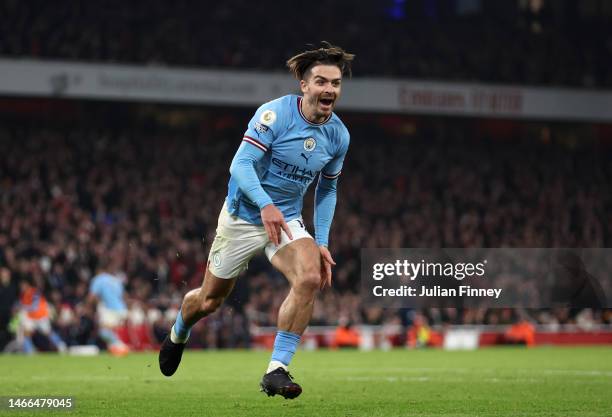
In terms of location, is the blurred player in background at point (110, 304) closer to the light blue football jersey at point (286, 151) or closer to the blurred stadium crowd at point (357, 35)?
the blurred stadium crowd at point (357, 35)

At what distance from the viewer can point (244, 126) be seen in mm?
34562

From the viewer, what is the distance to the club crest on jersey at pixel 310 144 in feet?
25.0

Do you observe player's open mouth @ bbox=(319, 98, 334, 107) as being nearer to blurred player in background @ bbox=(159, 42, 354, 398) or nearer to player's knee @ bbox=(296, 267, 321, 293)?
blurred player in background @ bbox=(159, 42, 354, 398)

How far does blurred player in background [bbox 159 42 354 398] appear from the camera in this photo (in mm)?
7273

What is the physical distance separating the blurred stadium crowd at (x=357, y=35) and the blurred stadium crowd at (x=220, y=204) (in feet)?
8.37

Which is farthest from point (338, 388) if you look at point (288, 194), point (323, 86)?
point (323, 86)

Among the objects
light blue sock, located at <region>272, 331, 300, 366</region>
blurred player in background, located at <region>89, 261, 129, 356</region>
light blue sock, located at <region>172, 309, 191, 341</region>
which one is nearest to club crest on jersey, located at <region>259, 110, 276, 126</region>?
light blue sock, located at <region>272, 331, 300, 366</region>

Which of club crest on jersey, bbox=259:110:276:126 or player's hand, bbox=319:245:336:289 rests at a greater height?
club crest on jersey, bbox=259:110:276:126

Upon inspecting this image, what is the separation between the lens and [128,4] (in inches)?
1231

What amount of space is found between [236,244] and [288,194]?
516 mm

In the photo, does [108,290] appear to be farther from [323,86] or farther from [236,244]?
[323,86]

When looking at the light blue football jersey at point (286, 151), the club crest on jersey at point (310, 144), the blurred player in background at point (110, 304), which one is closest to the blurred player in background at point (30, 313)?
the blurred player in background at point (110, 304)

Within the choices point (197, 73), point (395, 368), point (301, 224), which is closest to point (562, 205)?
point (197, 73)

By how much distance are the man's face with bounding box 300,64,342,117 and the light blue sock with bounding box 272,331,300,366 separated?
152 cm
